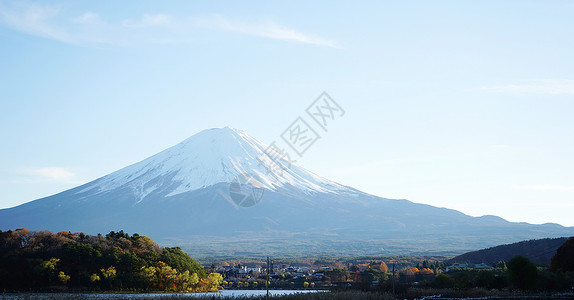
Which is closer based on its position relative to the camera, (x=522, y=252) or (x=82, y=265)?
(x=82, y=265)

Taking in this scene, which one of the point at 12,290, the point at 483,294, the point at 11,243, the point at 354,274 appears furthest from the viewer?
the point at 354,274

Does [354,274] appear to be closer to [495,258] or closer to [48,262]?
[495,258]

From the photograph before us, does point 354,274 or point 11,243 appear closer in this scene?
point 11,243

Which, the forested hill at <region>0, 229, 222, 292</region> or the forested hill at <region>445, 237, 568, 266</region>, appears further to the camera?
the forested hill at <region>445, 237, 568, 266</region>

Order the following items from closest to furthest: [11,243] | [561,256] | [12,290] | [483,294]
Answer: [483,294] < [12,290] < [11,243] < [561,256]

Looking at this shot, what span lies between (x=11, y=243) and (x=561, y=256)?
42013 millimetres

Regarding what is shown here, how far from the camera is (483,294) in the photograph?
4047 centimetres

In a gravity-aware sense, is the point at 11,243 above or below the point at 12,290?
above

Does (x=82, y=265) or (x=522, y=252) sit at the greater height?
(x=522, y=252)

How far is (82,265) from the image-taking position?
48.6 m

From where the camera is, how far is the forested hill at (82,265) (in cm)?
4697

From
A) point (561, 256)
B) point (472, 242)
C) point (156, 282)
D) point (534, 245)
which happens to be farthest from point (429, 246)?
point (156, 282)

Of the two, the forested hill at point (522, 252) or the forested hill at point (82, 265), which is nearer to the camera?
the forested hill at point (82, 265)

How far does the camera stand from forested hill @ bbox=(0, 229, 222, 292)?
154 ft
